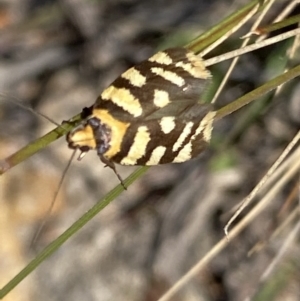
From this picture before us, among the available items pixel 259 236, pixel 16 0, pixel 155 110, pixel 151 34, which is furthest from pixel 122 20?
pixel 155 110

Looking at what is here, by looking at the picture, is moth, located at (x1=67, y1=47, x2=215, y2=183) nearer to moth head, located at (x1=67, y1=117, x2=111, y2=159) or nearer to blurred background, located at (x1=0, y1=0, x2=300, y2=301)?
moth head, located at (x1=67, y1=117, x2=111, y2=159)

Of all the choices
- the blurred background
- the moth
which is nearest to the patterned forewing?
the moth

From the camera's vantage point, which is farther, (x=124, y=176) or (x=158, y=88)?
(x=124, y=176)

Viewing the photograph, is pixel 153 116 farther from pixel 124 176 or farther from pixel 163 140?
pixel 124 176

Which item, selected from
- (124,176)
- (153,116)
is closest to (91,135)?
(153,116)

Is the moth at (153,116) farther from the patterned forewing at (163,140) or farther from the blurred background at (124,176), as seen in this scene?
the blurred background at (124,176)

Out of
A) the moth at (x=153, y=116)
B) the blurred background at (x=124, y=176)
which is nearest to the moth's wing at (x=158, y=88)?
the moth at (x=153, y=116)
